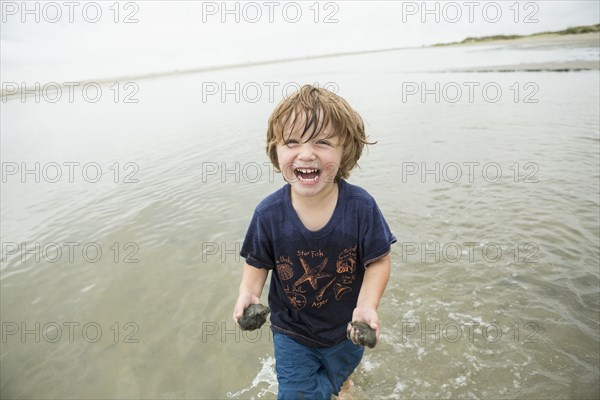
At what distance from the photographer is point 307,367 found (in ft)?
7.29

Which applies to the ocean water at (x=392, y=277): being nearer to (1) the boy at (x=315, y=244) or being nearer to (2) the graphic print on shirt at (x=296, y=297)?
(1) the boy at (x=315, y=244)

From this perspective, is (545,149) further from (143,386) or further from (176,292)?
(143,386)

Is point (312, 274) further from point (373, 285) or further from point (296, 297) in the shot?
point (373, 285)

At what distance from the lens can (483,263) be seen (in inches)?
164

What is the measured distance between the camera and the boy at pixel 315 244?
6.29 ft

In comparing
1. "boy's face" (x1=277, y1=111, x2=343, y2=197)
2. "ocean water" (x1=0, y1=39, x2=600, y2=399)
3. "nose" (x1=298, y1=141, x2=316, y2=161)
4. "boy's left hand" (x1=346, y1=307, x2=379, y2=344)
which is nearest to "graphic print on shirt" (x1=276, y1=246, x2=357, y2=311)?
"boy's left hand" (x1=346, y1=307, x2=379, y2=344)

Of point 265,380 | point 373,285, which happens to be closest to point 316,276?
point 373,285

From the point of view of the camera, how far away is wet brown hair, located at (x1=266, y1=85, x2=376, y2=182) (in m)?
1.88

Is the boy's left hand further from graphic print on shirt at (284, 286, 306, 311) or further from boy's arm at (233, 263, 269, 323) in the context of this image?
boy's arm at (233, 263, 269, 323)

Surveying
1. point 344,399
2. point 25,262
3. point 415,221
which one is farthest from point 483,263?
point 25,262

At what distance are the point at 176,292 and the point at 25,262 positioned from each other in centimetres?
279

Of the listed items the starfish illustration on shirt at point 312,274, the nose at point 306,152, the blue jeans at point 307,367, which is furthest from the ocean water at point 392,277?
the nose at point 306,152

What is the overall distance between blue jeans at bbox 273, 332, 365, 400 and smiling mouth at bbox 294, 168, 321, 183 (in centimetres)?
102

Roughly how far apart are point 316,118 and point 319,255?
75 cm
